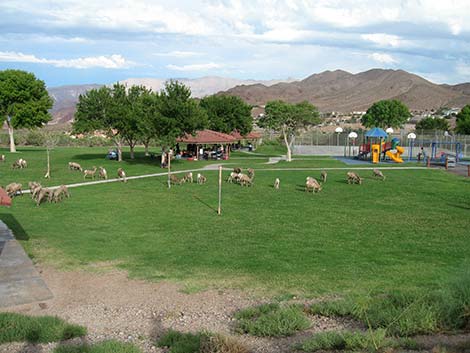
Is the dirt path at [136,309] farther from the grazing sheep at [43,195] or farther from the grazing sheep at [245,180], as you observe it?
the grazing sheep at [245,180]

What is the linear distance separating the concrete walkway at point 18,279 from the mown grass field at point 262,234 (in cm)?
52

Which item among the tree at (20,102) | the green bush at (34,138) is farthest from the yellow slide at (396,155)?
A: the green bush at (34,138)

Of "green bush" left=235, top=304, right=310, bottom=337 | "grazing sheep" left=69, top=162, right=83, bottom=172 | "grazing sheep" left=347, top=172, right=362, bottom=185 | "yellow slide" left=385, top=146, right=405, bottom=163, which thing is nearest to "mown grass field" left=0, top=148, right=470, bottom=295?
"grazing sheep" left=347, top=172, right=362, bottom=185

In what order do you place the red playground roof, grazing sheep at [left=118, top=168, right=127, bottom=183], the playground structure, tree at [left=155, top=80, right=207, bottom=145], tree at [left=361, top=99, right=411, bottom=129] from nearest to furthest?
grazing sheep at [left=118, top=168, right=127, bottom=183] < tree at [left=155, top=80, right=207, bottom=145] < the playground structure < the red playground roof < tree at [left=361, top=99, right=411, bottom=129]

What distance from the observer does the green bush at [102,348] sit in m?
7.54

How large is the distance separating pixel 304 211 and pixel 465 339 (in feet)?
45.2

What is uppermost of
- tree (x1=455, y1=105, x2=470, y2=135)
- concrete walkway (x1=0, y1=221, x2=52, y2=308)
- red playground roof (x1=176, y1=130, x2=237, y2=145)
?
tree (x1=455, y1=105, x2=470, y2=135)

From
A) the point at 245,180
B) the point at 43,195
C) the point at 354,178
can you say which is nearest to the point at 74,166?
the point at 245,180

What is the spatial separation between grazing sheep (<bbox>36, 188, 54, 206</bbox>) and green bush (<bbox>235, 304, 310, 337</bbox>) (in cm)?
1549

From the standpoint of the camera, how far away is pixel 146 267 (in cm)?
1281

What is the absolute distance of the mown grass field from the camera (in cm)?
1216

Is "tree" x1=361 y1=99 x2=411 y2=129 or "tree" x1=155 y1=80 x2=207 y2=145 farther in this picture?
"tree" x1=361 y1=99 x2=411 y2=129

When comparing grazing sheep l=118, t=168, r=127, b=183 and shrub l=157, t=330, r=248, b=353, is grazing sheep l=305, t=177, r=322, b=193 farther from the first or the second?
shrub l=157, t=330, r=248, b=353

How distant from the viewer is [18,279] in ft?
37.4
